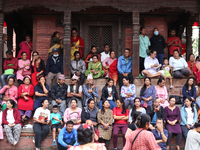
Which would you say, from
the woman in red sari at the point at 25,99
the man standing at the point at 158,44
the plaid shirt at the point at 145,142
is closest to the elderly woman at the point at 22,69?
the woman in red sari at the point at 25,99

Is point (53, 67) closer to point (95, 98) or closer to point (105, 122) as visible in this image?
point (95, 98)

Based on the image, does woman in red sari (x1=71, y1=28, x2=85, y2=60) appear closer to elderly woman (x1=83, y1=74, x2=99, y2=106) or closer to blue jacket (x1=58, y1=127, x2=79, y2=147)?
elderly woman (x1=83, y1=74, x2=99, y2=106)

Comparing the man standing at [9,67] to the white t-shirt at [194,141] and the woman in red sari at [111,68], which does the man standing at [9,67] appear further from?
the white t-shirt at [194,141]

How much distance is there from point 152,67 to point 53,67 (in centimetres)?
358

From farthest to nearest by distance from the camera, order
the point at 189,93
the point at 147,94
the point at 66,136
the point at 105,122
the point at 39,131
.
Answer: the point at 189,93 → the point at 147,94 → the point at 105,122 → the point at 39,131 → the point at 66,136

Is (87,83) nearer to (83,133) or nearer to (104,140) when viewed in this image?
(104,140)

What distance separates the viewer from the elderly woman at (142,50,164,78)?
37.8ft

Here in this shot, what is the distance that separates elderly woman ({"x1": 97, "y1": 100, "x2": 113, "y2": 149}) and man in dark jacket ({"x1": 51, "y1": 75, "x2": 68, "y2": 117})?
1.33 metres

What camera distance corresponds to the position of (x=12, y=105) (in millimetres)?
9688

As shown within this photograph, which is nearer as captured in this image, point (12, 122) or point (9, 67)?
point (12, 122)

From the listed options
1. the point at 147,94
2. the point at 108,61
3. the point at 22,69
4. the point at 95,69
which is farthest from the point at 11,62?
the point at 147,94

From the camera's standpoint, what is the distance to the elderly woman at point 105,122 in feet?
30.5

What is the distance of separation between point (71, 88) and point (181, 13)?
24.4 ft

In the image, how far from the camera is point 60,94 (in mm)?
10406
